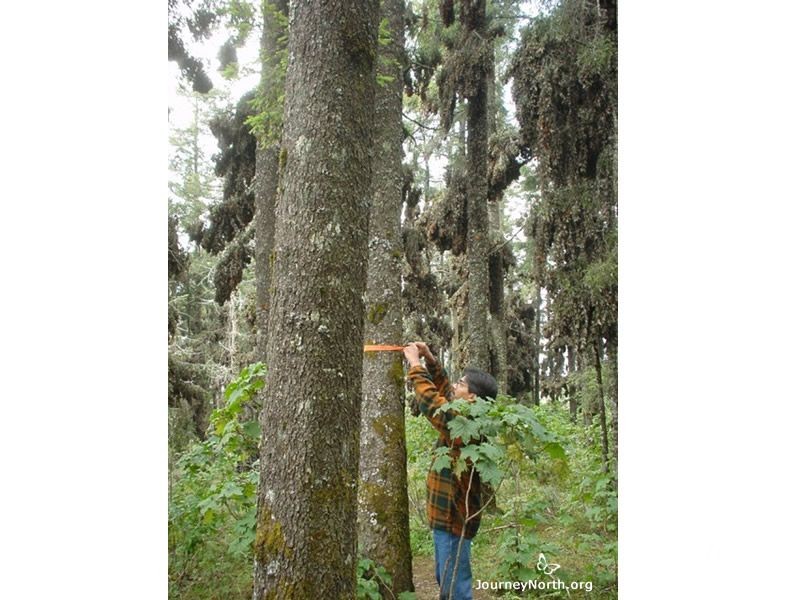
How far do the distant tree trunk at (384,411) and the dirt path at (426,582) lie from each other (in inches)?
17.4

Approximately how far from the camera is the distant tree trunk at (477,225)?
823 centimetres

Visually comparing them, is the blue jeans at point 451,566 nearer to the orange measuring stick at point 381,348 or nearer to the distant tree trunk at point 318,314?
the orange measuring stick at point 381,348

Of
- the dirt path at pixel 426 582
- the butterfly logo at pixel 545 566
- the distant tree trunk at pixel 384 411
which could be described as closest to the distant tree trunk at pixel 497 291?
the dirt path at pixel 426 582

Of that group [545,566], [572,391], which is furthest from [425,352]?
[572,391]

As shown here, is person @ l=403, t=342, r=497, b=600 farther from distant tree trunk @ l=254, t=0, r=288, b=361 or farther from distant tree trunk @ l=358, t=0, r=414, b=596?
distant tree trunk @ l=254, t=0, r=288, b=361

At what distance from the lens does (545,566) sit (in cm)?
377

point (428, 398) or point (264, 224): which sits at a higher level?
point (264, 224)

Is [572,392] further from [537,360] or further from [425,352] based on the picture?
[425,352]

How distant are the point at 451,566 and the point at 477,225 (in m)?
5.58

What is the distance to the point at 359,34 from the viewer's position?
253 cm

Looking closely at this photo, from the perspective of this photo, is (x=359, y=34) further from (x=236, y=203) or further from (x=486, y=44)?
(x=486, y=44)

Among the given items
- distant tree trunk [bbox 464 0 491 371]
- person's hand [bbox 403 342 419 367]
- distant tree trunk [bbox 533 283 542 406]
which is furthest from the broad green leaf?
distant tree trunk [bbox 533 283 542 406]

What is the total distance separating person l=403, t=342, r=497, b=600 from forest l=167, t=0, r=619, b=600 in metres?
0.14

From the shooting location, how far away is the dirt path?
12.2 ft
